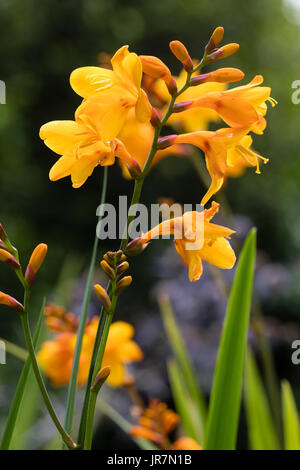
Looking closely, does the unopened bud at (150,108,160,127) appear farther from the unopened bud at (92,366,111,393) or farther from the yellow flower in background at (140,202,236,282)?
the unopened bud at (92,366,111,393)

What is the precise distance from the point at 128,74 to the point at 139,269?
250cm

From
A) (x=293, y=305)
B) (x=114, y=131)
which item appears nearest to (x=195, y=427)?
(x=114, y=131)

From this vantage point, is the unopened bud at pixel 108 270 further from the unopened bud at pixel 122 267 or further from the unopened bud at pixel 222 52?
the unopened bud at pixel 222 52

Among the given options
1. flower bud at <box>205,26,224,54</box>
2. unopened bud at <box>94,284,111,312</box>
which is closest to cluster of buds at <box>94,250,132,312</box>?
unopened bud at <box>94,284,111,312</box>

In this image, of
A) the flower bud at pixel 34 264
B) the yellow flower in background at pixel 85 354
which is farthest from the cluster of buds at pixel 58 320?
the flower bud at pixel 34 264

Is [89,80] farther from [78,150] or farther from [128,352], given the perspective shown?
[128,352]

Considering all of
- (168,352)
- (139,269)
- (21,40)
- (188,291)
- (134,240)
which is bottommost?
(134,240)

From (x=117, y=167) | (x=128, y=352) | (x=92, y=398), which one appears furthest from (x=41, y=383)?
(x=117, y=167)

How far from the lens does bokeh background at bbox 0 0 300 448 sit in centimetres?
274

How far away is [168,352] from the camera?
2.44 metres

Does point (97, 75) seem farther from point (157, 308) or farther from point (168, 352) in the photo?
point (157, 308)

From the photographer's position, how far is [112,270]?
41 centimetres

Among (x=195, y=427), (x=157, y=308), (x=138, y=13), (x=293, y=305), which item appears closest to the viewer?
(x=195, y=427)

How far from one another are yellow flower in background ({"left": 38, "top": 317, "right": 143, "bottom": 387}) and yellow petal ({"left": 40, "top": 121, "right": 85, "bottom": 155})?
0.40 metres
